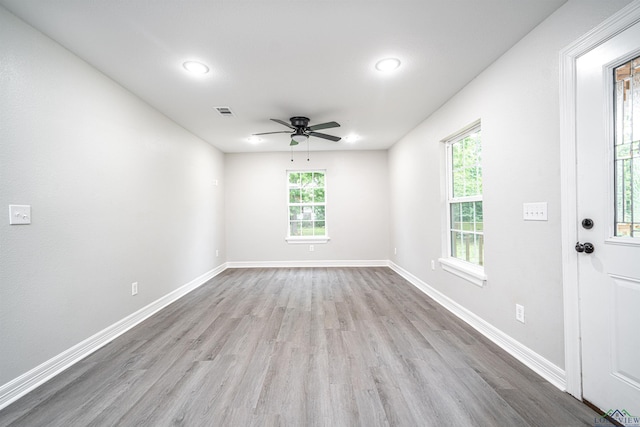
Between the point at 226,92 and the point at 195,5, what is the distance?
1217 millimetres

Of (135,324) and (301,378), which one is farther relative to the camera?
(135,324)

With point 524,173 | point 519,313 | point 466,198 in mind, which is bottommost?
point 519,313

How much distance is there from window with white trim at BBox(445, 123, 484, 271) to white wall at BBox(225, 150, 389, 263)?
8.12 feet

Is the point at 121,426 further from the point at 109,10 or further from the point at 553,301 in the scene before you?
the point at 553,301

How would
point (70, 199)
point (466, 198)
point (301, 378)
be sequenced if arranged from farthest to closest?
point (466, 198) < point (70, 199) < point (301, 378)

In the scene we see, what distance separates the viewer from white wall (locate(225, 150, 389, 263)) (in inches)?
228

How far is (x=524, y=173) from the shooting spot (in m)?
2.01

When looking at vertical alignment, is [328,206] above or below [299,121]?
below

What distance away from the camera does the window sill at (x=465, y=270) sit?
2.55m

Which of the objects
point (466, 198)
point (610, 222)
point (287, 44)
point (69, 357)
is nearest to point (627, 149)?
point (610, 222)

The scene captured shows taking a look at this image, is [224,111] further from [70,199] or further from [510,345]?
[510,345]

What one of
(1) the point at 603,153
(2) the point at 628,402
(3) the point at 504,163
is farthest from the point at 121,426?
(3) the point at 504,163

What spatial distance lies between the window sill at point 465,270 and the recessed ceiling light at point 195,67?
3.20 m

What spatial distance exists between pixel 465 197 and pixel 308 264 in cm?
368
